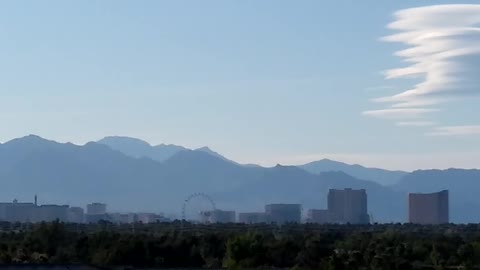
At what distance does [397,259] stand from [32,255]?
2275 centimetres

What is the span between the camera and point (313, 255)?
258 ft

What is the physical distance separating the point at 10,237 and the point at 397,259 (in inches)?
1716

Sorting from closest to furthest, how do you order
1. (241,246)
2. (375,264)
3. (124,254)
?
(375,264) → (241,246) → (124,254)

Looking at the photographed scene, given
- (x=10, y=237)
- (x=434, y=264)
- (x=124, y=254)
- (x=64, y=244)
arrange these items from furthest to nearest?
(x=10, y=237) < (x=64, y=244) < (x=124, y=254) < (x=434, y=264)

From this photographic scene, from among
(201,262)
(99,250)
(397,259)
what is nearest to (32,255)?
(99,250)

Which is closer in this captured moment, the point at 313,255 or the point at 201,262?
the point at 313,255

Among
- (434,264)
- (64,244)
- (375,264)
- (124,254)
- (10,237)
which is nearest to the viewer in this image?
(375,264)

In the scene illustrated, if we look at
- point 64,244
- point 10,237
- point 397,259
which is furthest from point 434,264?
point 10,237

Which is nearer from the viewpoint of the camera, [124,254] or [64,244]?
[124,254]

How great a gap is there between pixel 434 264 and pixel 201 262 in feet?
78.8

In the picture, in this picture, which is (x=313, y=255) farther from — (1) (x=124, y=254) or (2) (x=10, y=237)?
(2) (x=10, y=237)

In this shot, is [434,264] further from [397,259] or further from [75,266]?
[75,266]

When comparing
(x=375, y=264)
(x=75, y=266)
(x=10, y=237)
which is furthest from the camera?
(x=10, y=237)

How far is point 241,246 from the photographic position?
75688 mm
